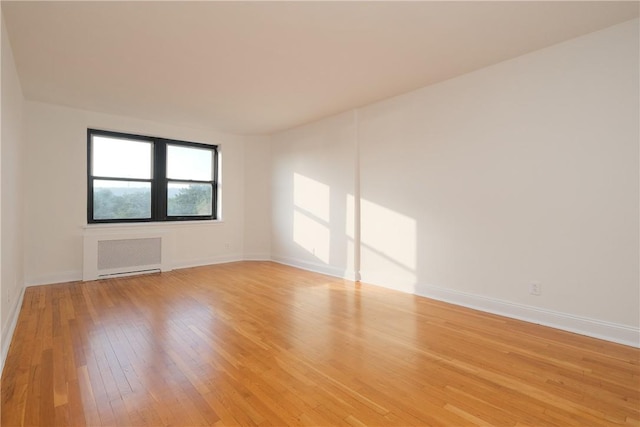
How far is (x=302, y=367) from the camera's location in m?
2.25

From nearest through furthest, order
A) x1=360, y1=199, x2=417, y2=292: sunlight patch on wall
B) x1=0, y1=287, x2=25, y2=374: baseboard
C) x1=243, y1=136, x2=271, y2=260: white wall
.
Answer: x1=0, y1=287, x2=25, y2=374: baseboard < x1=360, y1=199, x2=417, y2=292: sunlight patch on wall < x1=243, y1=136, x2=271, y2=260: white wall

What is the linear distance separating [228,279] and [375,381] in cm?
337

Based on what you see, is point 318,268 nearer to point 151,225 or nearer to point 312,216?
point 312,216

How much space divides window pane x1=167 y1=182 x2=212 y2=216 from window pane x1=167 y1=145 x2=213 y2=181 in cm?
17

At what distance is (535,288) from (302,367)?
2.43m

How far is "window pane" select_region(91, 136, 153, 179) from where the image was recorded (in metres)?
5.15

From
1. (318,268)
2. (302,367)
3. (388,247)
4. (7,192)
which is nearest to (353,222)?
→ (388,247)

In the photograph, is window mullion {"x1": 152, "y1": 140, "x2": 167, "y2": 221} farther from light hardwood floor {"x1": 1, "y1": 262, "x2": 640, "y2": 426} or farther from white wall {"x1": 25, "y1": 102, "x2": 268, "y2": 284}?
light hardwood floor {"x1": 1, "y1": 262, "x2": 640, "y2": 426}

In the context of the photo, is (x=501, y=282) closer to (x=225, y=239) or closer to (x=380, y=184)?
(x=380, y=184)

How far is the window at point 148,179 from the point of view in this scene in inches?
203

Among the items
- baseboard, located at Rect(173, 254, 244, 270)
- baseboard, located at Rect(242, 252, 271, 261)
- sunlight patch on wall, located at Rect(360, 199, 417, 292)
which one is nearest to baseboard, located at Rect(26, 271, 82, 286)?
baseboard, located at Rect(173, 254, 244, 270)

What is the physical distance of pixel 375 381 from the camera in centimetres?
207

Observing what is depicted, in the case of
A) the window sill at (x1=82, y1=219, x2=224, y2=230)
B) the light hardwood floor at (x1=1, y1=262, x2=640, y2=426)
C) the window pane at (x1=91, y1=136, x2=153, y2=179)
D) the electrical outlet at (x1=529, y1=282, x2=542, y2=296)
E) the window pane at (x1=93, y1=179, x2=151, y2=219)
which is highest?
the window pane at (x1=91, y1=136, x2=153, y2=179)

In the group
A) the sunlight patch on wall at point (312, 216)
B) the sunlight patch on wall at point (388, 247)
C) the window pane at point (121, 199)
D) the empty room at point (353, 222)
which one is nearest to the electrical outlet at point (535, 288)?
the empty room at point (353, 222)
